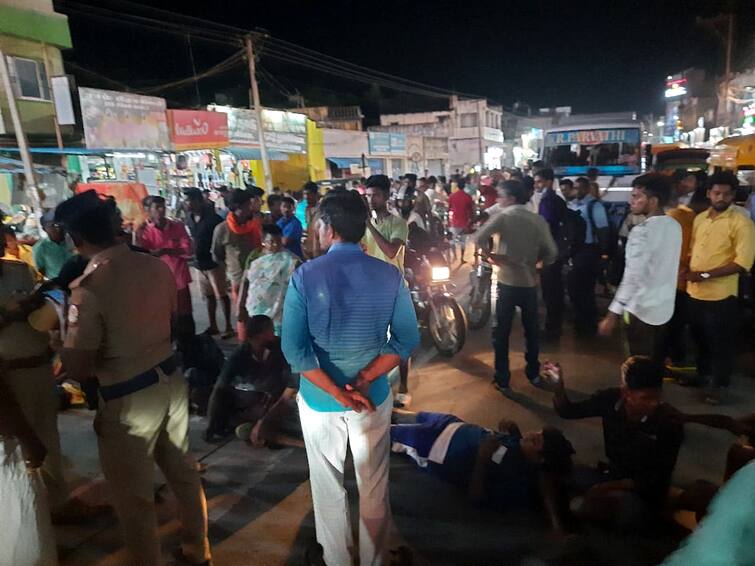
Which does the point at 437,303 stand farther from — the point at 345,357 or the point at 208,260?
the point at 345,357

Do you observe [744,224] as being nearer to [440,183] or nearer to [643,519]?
[643,519]

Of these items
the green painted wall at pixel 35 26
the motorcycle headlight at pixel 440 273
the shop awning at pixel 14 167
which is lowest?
the motorcycle headlight at pixel 440 273

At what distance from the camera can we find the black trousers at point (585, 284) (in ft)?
21.9

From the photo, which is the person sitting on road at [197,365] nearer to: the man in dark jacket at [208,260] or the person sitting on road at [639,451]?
the man in dark jacket at [208,260]

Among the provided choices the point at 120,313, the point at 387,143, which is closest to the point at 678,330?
the point at 120,313

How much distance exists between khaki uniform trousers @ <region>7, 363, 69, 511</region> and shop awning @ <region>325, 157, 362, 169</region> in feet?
97.0

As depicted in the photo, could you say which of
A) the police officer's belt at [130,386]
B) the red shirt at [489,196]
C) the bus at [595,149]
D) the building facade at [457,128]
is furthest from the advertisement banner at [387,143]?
the police officer's belt at [130,386]

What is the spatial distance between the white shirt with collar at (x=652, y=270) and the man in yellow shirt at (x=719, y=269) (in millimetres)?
516

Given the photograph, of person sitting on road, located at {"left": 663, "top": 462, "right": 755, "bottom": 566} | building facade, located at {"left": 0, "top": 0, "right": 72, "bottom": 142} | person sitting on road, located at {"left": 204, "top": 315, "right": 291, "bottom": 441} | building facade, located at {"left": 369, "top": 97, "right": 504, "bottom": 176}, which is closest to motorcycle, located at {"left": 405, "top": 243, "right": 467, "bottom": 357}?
person sitting on road, located at {"left": 204, "top": 315, "right": 291, "bottom": 441}

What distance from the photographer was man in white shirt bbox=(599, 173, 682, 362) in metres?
3.81

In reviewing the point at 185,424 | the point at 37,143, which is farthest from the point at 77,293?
the point at 37,143

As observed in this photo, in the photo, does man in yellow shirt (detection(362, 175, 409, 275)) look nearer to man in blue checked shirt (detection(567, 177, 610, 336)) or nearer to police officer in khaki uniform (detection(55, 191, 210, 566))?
police officer in khaki uniform (detection(55, 191, 210, 566))

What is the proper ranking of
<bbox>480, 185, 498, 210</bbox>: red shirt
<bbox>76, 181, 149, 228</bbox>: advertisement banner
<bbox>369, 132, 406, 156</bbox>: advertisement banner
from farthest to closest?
<bbox>369, 132, 406, 156</bbox>: advertisement banner → <bbox>76, 181, 149, 228</bbox>: advertisement banner → <bbox>480, 185, 498, 210</bbox>: red shirt

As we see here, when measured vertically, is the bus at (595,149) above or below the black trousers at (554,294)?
above
